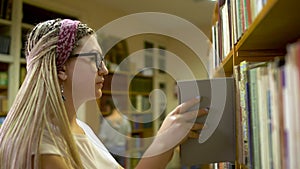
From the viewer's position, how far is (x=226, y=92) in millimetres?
939

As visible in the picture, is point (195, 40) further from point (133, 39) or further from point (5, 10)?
point (5, 10)

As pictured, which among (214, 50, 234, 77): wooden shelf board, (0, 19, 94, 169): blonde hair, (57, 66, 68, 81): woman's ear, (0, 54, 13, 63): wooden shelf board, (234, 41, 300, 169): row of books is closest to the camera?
(234, 41, 300, 169): row of books

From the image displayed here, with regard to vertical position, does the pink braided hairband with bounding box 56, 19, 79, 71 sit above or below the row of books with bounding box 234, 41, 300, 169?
above

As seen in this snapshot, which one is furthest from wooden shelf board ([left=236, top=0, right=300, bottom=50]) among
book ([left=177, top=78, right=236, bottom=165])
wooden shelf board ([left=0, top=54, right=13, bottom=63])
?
wooden shelf board ([left=0, top=54, right=13, bottom=63])

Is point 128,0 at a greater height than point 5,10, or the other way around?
point 128,0

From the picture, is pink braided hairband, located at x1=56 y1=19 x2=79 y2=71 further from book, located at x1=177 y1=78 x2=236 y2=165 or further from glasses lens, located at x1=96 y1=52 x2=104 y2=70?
book, located at x1=177 y1=78 x2=236 y2=165

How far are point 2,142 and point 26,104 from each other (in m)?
0.15

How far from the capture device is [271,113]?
1.96 ft

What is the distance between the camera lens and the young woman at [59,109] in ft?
2.85

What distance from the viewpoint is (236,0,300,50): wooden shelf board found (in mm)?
546

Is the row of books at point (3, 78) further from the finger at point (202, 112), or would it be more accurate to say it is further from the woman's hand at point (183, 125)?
the finger at point (202, 112)

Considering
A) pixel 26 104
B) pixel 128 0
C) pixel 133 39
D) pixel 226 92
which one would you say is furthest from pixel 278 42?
pixel 133 39

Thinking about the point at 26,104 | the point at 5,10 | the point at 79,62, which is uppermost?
the point at 5,10

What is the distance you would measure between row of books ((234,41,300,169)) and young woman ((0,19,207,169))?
0.17 metres
